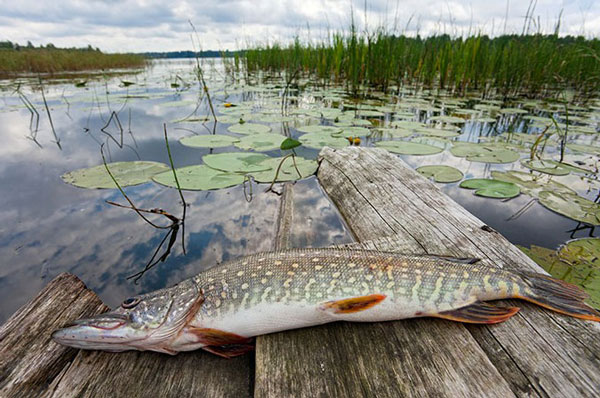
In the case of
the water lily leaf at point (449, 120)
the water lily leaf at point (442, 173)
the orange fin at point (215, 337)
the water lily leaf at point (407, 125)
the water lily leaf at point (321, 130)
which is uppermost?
the water lily leaf at point (449, 120)

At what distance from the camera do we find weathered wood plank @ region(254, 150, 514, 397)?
1.28 m

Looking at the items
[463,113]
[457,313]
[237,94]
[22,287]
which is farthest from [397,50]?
[22,287]

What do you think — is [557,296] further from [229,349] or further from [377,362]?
[229,349]

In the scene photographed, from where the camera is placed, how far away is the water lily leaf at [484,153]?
4367 millimetres

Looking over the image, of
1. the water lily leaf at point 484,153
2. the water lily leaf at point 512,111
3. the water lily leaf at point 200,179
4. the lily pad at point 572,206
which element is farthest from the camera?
the water lily leaf at point 512,111

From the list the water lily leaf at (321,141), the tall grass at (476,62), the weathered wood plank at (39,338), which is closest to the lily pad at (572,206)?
the water lily leaf at (321,141)

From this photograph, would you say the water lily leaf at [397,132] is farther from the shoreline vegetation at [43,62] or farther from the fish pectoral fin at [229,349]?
the shoreline vegetation at [43,62]

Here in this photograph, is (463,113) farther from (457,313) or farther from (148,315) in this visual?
(148,315)

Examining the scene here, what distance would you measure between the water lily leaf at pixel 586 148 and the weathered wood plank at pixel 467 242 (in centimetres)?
344

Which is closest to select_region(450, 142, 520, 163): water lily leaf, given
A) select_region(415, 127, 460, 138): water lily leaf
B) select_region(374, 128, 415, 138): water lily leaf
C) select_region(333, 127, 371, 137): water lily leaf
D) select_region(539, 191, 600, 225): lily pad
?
select_region(415, 127, 460, 138): water lily leaf

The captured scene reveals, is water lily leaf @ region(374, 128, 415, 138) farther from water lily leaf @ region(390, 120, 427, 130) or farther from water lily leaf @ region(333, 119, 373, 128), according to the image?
water lily leaf @ region(333, 119, 373, 128)

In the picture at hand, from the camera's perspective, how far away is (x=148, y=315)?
5.28ft

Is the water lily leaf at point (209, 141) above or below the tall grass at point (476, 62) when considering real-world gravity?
below

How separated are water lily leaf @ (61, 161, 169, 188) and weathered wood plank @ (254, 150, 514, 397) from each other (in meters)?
3.02
